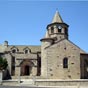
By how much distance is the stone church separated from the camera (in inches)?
1726

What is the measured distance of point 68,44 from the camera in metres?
44.6

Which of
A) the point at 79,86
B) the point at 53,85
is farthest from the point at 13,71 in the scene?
the point at 79,86

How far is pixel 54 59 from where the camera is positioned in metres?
→ 44.4

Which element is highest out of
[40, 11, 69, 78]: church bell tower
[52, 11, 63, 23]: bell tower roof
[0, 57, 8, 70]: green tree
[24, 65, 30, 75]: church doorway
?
[52, 11, 63, 23]: bell tower roof

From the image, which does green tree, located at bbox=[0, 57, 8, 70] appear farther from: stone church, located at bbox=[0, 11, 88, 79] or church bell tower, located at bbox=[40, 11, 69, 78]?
church bell tower, located at bbox=[40, 11, 69, 78]

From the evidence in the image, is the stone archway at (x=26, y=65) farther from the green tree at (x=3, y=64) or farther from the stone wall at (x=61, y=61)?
the stone wall at (x=61, y=61)

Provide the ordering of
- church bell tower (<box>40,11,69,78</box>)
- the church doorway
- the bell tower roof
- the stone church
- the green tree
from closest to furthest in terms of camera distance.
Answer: the stone church, church bell tower (<box>40,11,69,78</box>), the green tree, the bell tower roof, the church doorway

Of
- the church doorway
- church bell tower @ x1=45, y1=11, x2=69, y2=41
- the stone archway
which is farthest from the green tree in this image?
church bell tower @ x1=45, y1=11, x2=69, y2=41

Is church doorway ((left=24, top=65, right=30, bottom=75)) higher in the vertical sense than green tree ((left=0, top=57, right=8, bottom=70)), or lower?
lower

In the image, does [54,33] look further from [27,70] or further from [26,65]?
[27,70]

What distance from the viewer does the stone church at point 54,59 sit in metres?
43.8

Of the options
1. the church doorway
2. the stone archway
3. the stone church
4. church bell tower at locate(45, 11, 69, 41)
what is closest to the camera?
the stone church

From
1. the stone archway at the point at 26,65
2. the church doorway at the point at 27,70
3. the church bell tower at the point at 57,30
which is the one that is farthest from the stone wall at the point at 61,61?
the church doorway at the point at 27,70

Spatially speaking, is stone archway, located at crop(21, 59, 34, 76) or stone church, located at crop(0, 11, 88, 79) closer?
stone church, located at crop(0, 11, 88, 79)
